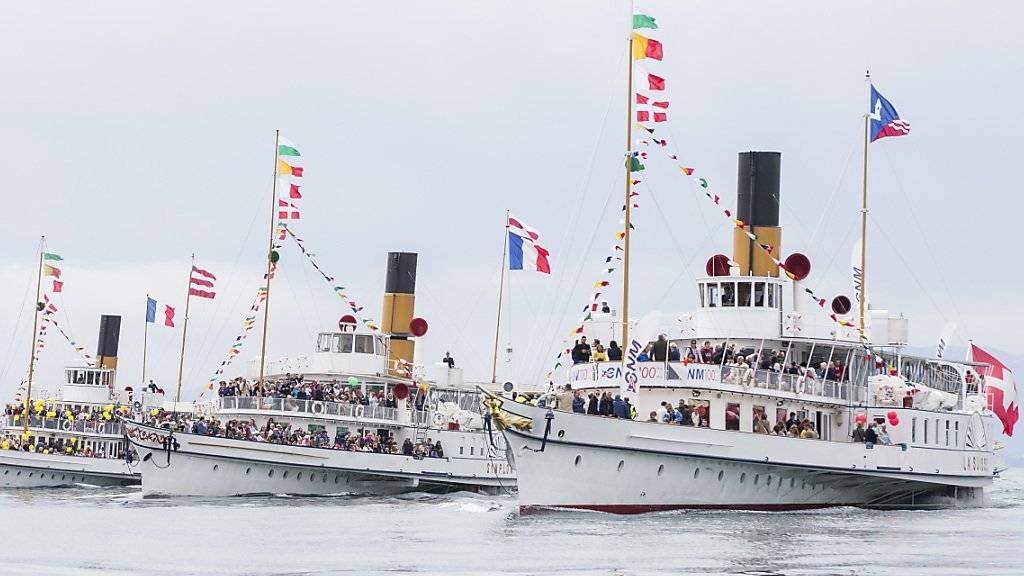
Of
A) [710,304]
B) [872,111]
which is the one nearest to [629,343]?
[710,304]

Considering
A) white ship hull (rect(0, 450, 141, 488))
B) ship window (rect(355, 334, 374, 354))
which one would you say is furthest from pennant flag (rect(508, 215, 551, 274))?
white ship hull (rect(0, 450, 141, 488))

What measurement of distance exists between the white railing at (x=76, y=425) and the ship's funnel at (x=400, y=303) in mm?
17975

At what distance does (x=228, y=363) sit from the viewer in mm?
71750

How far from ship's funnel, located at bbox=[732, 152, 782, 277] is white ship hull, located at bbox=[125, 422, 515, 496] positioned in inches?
722

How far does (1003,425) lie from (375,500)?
23768 millimetres

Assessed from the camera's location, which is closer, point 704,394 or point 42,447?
point 704,394

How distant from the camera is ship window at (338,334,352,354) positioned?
226 feet

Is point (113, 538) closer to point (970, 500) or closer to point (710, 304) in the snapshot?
point (710, 304)

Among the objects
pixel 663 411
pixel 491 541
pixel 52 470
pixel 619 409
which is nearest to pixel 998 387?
pixel 663 411

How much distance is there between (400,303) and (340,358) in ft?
17.0

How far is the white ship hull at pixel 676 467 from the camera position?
45719mm

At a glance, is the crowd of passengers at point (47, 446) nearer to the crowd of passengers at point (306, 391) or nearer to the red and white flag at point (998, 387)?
the crowd of passengers at point (306, 391)

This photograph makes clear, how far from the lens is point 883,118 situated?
55875mm

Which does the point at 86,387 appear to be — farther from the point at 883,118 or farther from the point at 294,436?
the point at 883,118
